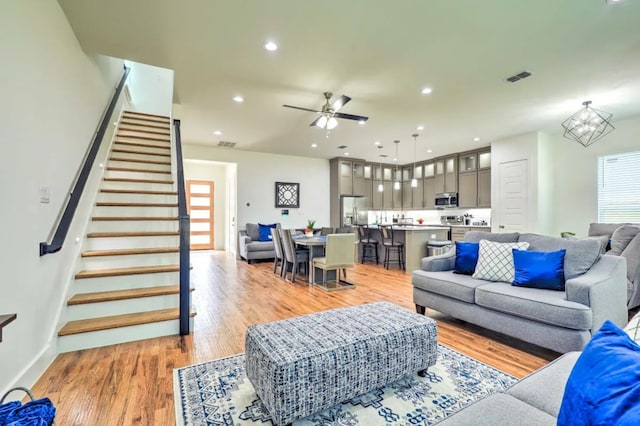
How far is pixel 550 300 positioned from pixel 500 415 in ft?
5.80

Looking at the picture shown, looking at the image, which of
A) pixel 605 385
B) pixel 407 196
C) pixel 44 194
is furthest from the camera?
pixel 407 196

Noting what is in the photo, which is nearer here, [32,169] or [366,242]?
[32,169]

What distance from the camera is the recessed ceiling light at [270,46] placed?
119 inches

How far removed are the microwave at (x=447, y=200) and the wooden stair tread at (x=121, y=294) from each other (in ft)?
24.9

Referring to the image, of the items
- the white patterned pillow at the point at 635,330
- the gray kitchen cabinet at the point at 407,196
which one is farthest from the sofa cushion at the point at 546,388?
the gray kitchen cabinet at the point at 407,196

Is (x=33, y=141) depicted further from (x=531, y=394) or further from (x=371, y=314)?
(x=531, y=394)

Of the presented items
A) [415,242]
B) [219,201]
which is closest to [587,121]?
[415,242]

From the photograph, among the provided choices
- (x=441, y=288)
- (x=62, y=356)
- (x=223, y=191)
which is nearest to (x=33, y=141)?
(x=62, y=356)

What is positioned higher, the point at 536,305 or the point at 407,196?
the point at 407,196

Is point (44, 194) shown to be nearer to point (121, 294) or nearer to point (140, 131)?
point (121, 294)

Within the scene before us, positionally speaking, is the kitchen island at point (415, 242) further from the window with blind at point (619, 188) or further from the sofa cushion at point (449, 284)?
the window with blind at point (619, 188)

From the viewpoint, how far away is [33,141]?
215 cm

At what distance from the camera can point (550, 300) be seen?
2314mm

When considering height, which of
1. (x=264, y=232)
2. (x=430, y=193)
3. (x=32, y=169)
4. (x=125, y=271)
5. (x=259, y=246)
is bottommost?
(x=259, y=246)
